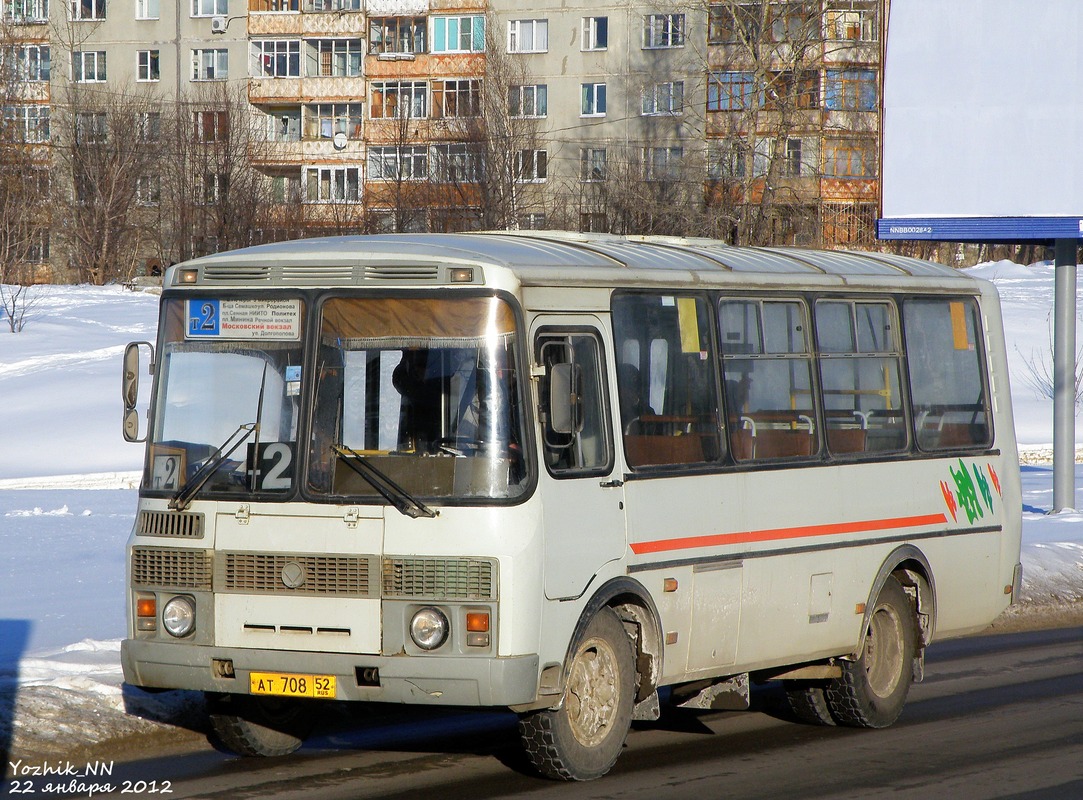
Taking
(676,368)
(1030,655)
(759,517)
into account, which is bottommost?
(1030,655)

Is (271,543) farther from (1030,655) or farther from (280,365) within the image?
(1030,655)

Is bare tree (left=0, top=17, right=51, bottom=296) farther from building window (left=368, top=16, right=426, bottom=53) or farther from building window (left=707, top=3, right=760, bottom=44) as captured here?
building window (left=707, top=3, right=760, bottom=44)

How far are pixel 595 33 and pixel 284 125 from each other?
15167mm

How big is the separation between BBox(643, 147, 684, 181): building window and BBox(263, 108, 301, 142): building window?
58.1ft

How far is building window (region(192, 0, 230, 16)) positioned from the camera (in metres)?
77.7

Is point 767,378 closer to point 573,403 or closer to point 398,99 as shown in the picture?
point 573,403

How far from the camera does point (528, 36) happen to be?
2904 inches

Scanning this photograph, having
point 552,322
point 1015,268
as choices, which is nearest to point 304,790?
point 552,322

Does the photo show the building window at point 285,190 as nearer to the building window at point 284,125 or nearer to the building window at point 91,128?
the building window at point 284,125

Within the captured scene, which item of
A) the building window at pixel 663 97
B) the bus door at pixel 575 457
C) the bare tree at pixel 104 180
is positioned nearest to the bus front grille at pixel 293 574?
the bus door at pixel 575 457

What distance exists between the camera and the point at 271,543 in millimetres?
7895

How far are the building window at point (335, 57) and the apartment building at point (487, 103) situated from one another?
0.09m

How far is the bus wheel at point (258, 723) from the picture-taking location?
871 centimetres

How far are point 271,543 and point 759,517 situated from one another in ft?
9.57
